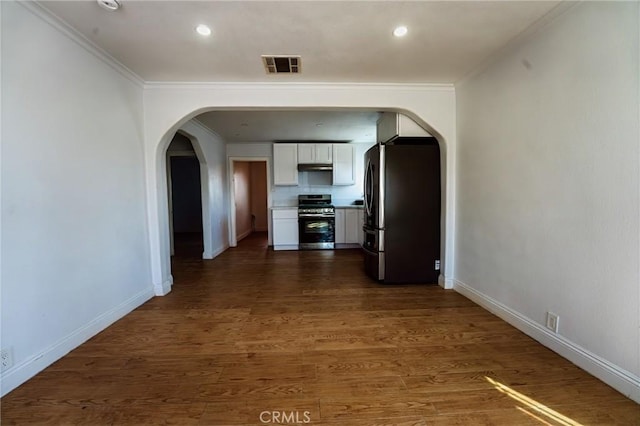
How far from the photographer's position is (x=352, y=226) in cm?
585

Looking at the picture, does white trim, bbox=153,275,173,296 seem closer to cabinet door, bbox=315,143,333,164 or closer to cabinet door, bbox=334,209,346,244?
cabinet door, bbox=334,209,346,244

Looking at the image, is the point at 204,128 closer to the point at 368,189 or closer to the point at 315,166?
the point at 315,166

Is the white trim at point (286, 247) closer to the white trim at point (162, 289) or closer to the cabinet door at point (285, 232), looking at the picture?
the cabinet door at point (285, 232)

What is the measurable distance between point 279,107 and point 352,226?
3439 millimetres

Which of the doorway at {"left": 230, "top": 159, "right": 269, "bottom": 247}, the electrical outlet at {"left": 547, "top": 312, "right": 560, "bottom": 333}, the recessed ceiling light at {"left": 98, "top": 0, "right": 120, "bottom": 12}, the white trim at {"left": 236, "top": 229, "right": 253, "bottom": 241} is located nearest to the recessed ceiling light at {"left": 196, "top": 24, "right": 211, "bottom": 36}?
the recessed ceiling light at {"left": 98, "top": 0, "right": 120, "bottom": 12}

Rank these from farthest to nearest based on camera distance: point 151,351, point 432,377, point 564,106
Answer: point 151,351 → point 564,106 → point 432,377

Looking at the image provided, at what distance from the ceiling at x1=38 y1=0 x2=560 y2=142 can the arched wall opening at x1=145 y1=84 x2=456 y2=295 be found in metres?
0.13

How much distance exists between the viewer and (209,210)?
4902mm

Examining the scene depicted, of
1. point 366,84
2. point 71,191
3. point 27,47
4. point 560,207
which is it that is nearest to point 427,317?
point 560,207

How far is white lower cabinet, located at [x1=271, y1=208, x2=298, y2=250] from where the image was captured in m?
5.71

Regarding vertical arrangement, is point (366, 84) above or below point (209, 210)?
above

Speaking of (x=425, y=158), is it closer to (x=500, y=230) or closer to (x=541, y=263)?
(x=500, y=230)

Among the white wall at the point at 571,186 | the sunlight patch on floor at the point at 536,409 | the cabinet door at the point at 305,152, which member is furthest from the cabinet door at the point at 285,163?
the sunlight patch on floor at the point at 536,409

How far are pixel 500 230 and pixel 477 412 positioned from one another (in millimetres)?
1607
